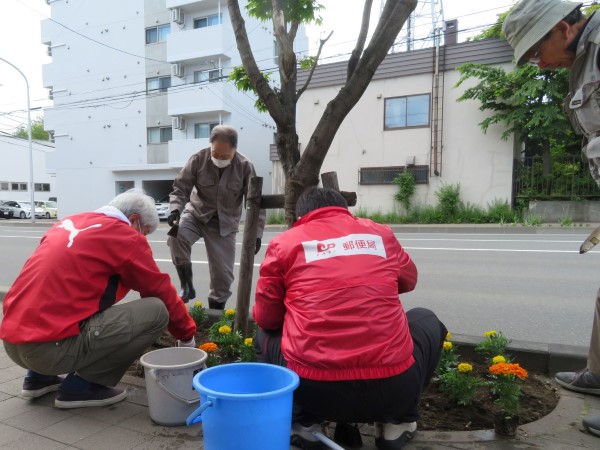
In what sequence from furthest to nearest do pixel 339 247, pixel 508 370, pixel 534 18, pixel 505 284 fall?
pixel 505 284 → pixel 508 370 → pixel 534 18 → pixel 339 247

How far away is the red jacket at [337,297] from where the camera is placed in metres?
1.86

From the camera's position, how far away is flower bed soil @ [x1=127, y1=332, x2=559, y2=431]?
2381 millimetres

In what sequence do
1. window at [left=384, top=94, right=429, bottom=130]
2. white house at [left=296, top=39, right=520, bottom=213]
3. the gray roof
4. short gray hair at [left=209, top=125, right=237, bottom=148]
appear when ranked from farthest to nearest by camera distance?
window at [left=384, top=94, right=429, bottom=130], white house at [left=296, top=39, right=520, bottom=213], the gray roof, short gray hair at [left=209, top=125, right=237, bottom=148]

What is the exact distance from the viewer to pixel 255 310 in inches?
88.1

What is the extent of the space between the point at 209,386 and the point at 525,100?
1575cm

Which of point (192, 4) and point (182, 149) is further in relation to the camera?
point (192, 4)

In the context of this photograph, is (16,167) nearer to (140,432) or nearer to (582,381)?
(140,432)

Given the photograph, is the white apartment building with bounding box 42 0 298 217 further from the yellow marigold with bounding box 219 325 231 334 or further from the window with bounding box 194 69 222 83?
the yellow marigold with bounding box 219 325 231 334

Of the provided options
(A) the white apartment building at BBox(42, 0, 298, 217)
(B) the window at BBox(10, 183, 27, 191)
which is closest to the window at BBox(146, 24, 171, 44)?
(A) the white apartment building at BBox(42, 0, 298, 217)

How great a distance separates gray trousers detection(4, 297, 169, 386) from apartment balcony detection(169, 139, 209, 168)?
2154 centimetres

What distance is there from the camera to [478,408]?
2.50m

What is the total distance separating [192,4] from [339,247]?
2582 cm

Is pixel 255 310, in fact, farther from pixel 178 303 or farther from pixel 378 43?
pixel 378 43

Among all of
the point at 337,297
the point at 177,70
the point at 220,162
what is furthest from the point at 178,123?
the point at 337,297
